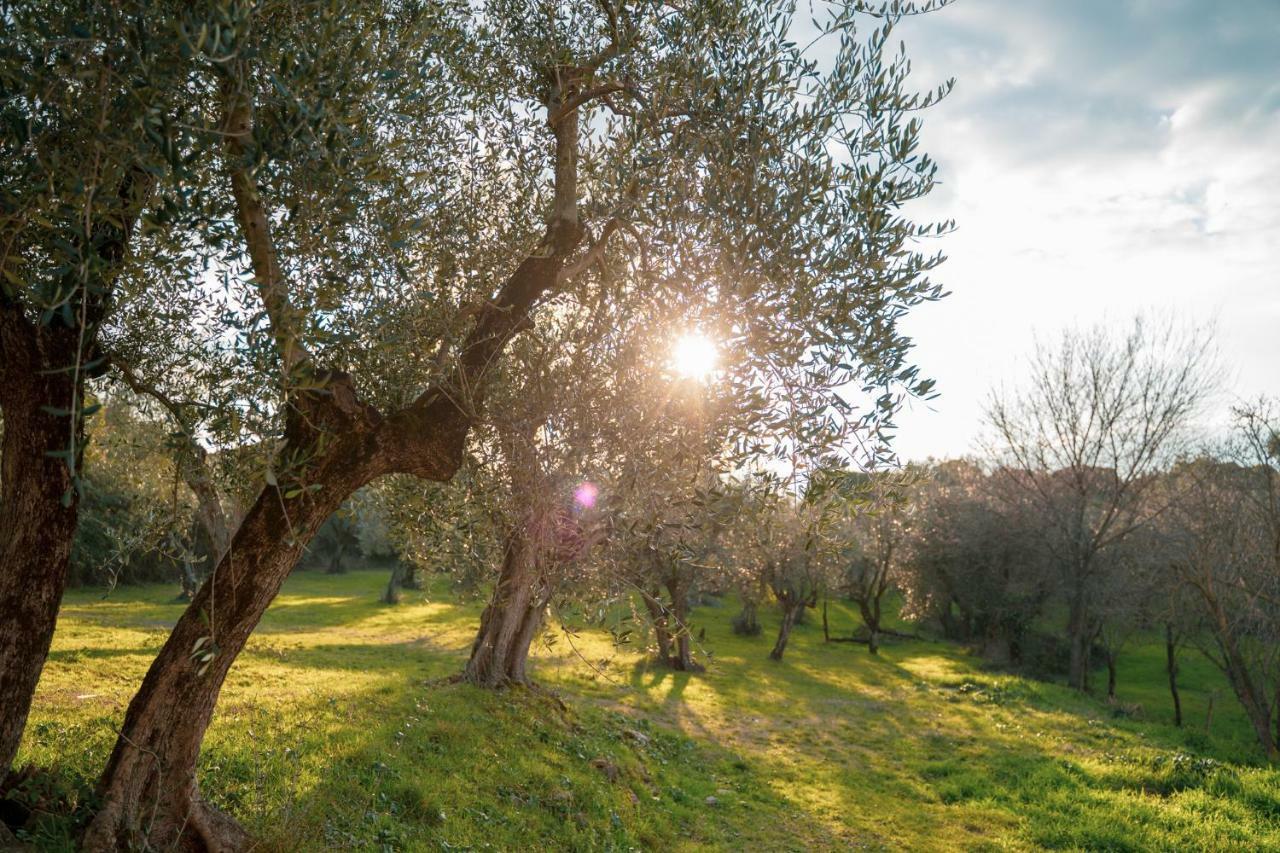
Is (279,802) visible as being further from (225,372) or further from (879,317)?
(879,317)

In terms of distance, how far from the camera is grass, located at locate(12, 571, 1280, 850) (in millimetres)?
11109

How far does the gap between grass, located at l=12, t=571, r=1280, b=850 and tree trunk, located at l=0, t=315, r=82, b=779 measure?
4.64 ft

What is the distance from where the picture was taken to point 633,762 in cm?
1777

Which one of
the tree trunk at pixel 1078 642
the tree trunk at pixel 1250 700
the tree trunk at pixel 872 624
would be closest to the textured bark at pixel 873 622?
the tree trunk at pixel 872 624

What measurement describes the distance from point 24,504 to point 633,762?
527 inches

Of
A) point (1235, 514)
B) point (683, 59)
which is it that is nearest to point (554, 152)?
point (683, 59)

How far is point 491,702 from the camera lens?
18266 millimetres

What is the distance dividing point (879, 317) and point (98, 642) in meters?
24.0

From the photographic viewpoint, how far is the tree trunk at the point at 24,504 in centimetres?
723

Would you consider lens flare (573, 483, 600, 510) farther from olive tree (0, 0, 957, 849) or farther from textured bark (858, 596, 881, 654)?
textured bark (858, 596, 881, 654)

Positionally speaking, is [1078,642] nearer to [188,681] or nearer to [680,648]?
[680,648]

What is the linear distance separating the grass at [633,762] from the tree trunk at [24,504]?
1.41 metres

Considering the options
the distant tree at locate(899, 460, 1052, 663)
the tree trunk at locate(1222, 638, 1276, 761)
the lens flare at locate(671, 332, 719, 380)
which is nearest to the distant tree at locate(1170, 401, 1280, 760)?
the tree trunk at locate(1222, 638, 1276, 761)

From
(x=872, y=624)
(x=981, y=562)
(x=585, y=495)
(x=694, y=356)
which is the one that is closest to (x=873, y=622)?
(x=872, y=624)
